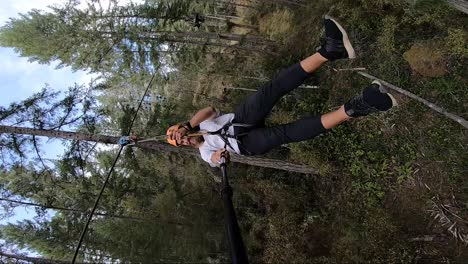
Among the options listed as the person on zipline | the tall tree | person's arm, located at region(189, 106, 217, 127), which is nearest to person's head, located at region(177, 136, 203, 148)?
the person on zipline

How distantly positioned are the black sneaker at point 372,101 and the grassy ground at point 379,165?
9.99 ft

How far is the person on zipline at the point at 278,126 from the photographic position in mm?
4621

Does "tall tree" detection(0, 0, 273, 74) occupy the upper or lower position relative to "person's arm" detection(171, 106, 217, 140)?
upper

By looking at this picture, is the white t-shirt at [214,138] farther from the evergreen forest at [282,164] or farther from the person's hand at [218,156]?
the evergreen forest at [282,164]

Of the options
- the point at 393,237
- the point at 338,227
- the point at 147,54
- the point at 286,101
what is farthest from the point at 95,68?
the point at 393,237

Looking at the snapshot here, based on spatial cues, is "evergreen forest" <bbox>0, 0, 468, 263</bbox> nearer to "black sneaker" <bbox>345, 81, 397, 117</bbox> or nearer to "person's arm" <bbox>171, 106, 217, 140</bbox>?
"person's arm" <bbox>171, 106, 217, 140</bbox>

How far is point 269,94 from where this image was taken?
5133 millimetres

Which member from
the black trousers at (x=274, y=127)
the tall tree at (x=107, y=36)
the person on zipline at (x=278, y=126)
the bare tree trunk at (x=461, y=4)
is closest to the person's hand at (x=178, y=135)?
the person on zipline at (x=278, y=126)

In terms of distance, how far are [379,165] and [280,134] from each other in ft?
13.3

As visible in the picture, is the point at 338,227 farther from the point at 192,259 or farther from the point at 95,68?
the point at 95,68

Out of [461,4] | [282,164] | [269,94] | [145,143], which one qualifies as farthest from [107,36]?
[461,4]

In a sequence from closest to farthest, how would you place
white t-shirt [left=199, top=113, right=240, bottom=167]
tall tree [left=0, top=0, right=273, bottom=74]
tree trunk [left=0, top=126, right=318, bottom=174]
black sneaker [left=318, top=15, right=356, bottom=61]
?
black sneaker [left=318, top=15, right=356, bottom=61] → white t-shirt [left=199, top=113, right=240, bottom=167] → tree trunk [left=0, top=126, right=318, bottom=174] → tall tree [left=0, top=0, right=273, bottom=74]

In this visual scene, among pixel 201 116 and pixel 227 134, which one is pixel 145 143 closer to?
pixel 201 116

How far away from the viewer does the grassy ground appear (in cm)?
730
